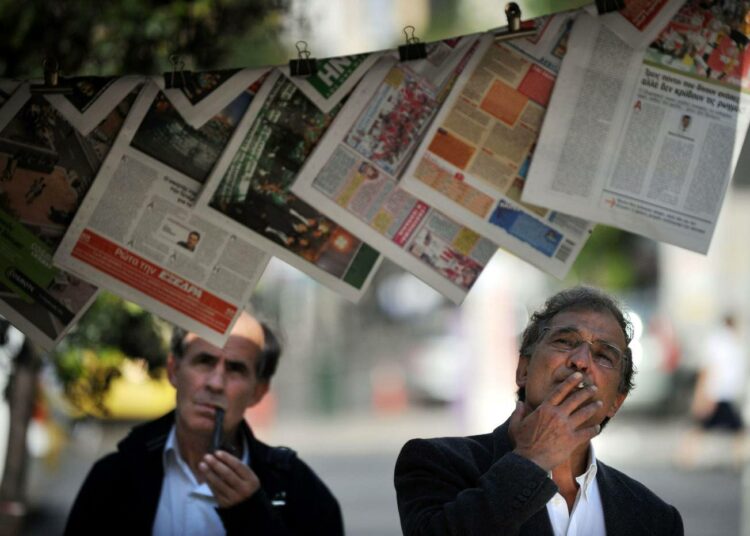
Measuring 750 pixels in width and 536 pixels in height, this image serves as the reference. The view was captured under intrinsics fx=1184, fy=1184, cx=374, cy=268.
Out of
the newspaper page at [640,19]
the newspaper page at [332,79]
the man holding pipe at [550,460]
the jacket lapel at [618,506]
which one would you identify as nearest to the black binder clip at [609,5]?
the newspaper page at [640,19]

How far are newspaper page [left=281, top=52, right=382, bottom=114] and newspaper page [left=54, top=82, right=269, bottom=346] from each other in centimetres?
13

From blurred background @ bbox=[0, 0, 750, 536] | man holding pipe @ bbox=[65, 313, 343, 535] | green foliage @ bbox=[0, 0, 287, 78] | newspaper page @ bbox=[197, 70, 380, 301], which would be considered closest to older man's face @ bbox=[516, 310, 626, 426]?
blurred background @ bbox=[0, 0, 750, 536]

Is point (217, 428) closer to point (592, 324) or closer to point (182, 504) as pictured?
point (182, 504)

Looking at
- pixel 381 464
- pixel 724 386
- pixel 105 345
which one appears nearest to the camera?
pixel 105 345

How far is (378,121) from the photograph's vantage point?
9.77 feet

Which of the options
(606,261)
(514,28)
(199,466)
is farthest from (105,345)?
(606,261)

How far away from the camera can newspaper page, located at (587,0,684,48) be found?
2852 mm

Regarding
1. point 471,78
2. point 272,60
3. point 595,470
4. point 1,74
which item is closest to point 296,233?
point 471,78

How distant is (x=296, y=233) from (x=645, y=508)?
3.60 ft

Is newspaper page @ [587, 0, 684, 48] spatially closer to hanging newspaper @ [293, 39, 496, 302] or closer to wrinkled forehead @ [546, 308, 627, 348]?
hanging newspaper @ [293, 39, 496, 302]

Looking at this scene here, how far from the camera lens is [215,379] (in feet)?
11.0

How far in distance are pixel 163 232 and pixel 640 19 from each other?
4.27 ft

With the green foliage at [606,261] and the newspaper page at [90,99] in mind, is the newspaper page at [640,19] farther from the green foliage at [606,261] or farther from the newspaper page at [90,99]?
the green foliage at [606,261]

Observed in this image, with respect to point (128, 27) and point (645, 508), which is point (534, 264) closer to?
point (645, 508)
